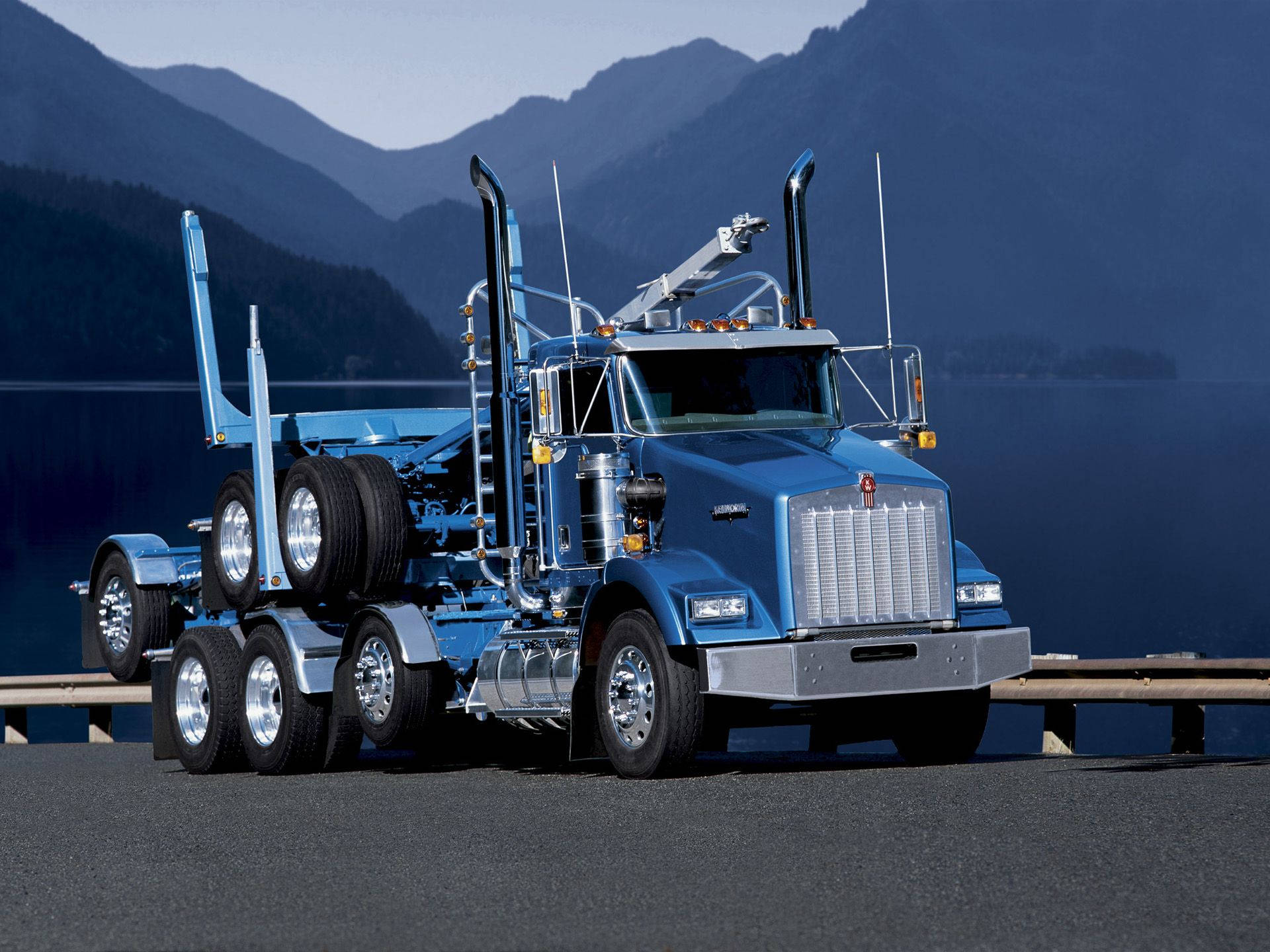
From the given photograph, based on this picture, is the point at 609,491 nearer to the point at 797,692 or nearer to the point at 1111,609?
the point at 797,692

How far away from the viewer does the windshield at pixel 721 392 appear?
476 inches

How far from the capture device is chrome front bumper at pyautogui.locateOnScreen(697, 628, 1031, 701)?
1056cm

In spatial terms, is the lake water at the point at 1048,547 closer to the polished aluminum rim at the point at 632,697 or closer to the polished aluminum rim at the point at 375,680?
the polished aluminum rim at the point at 375,680

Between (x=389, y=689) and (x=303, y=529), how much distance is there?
5.25 ft

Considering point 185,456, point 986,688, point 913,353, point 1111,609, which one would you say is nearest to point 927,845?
point 986,688

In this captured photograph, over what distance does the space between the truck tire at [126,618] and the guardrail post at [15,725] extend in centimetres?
557

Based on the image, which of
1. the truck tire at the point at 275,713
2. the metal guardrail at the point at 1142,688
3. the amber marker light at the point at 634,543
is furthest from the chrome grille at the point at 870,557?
the truck tire at the point at 275,713

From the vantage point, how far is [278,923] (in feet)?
23.0

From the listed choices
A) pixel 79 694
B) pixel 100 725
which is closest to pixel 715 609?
pixel 79 694

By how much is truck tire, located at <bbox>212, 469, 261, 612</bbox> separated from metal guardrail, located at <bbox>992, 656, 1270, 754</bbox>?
5.85 metres

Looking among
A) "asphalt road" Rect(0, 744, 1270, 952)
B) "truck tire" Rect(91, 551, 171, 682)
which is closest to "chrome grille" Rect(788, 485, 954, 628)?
"asphalt road" Rect(0, 744, 1270, 952)

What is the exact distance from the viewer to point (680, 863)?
8.05 metres

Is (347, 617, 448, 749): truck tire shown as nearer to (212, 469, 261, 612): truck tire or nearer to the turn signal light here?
(212, 469, 261, 612): truck tire

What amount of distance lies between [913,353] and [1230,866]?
519 cm
